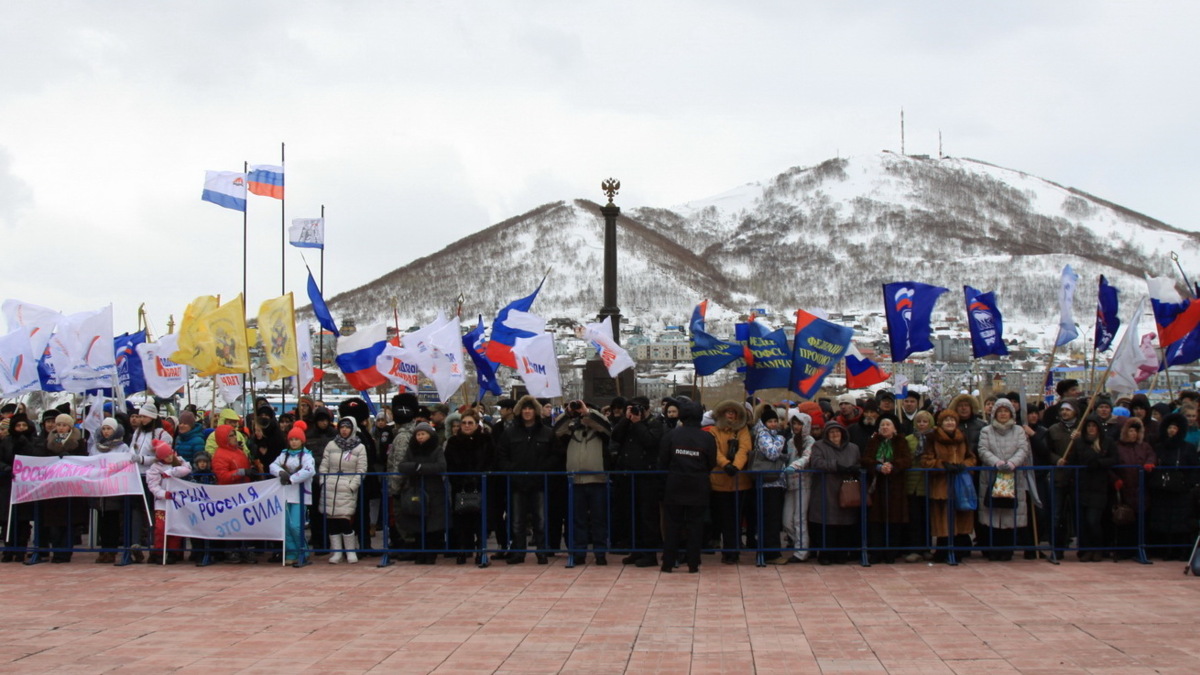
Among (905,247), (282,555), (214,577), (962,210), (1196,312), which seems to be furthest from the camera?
(962,210)

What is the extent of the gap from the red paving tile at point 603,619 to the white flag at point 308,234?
10.6 metres

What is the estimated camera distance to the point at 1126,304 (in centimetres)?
12744

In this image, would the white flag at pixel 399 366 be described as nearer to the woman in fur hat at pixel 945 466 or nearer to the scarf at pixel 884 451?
the scarf at pixel 884 451

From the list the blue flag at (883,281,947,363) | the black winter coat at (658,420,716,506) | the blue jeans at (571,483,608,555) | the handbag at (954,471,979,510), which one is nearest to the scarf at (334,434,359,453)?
the blue jeans at (571,483,608,555)

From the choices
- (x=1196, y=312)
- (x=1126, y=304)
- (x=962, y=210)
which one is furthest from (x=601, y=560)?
(x=962, y=210)

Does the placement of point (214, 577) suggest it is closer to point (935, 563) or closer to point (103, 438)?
point (103, 438)

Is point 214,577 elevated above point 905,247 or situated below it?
below

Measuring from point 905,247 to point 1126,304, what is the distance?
155 ft

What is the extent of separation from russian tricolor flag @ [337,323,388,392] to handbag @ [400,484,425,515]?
5.62 meters

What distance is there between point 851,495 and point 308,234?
13.4 metres

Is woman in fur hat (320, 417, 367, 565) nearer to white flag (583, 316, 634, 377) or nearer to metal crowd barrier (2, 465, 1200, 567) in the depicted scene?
metal crowd barrier (2, 465, 1200, 567)

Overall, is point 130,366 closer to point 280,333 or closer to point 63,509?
point 280,333

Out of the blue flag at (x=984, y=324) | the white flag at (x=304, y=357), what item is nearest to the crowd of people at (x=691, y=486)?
the blue flag at (x=984, y=324)

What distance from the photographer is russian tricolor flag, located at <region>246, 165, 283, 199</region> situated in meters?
20.0
